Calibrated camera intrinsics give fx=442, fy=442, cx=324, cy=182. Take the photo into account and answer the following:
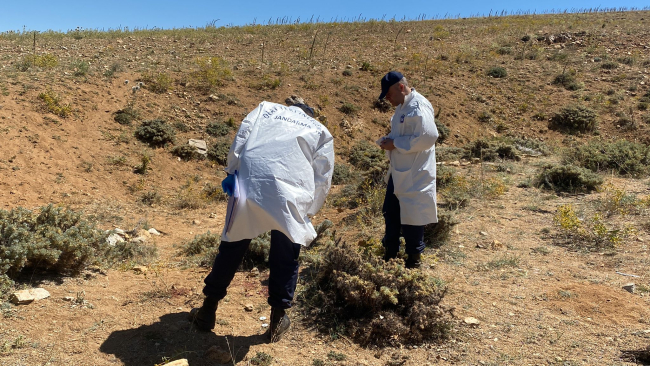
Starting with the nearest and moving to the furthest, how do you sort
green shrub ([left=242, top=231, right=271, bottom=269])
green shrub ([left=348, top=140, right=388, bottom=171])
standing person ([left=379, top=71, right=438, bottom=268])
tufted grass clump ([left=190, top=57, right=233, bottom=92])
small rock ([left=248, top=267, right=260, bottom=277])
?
standing person ([left=379, top=71, right=438, bottom=268]) → small rock ([left=248, top=267, right=260, bottom=277]) → green shrub ([left=242, top=231, right=271, bottom=269]) → green shrub ([left=348, top=140, right=388, bottom=171]) → tufted grass clump ([left=190, top=57, right=233, bottom=92])

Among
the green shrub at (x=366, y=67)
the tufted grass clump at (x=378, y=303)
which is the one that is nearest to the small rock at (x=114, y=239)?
the tufted grass clump at (x=378, y=303)

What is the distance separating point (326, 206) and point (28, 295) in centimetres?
441

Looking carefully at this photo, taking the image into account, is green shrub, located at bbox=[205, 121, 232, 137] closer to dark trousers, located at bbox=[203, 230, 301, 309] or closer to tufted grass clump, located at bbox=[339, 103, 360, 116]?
tufted grass clump, located at bbox=[339, 103, 360, 116]

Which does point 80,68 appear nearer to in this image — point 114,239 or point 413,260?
point 114,239

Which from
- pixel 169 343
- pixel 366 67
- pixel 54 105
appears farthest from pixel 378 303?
pixel 366 67

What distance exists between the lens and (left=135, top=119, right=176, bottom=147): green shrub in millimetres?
8531

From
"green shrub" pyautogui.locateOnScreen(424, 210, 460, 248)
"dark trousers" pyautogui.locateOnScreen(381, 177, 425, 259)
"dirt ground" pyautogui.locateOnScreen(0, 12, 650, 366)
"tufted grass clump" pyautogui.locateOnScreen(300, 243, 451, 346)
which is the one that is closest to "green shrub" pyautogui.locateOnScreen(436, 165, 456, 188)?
"dirt ground" pyautogui.locateOnScreen(0, 12, 650, 366)

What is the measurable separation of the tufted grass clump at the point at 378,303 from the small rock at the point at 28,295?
69.7 inches

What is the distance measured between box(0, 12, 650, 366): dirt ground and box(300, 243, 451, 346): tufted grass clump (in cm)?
10

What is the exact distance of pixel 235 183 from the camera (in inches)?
95.7

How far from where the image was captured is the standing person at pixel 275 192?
7.82 ft

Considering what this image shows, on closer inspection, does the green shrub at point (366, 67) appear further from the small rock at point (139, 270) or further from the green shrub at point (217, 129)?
the small rock at point (139, 270)

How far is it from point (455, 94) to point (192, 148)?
8.24m

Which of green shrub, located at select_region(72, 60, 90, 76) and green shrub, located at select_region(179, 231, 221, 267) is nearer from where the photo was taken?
green shrub, located at select_region(179, 231, 221, 267)
